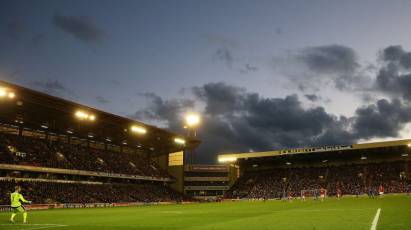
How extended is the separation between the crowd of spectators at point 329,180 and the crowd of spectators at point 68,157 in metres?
22.3

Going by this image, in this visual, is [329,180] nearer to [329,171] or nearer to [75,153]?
[329,171]

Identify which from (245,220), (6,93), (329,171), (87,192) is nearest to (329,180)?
(329,171)

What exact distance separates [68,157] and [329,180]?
2056 inches

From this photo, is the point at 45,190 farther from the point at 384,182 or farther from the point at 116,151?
the point at 384,182

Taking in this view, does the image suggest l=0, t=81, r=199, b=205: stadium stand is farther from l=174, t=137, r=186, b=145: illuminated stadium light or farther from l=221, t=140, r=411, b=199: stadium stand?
l=221, t=140, r=411, b=199: stadium stand

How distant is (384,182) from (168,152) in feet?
165

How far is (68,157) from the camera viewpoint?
228ft

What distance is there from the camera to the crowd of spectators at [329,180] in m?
73.0

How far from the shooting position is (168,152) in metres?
98.5

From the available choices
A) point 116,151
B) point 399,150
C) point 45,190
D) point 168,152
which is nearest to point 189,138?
point 168,152

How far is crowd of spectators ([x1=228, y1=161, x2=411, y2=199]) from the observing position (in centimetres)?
7304

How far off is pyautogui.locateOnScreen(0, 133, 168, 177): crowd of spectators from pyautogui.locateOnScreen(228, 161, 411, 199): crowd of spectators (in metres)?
22.3

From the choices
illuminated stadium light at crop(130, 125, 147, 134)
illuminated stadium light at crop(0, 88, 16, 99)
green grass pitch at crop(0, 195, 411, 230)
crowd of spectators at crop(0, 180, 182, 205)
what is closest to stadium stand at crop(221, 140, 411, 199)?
crowd of spectators at crop(0, 180, 182, 205)

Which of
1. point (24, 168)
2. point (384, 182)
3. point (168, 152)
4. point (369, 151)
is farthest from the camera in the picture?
point (168, 152)
